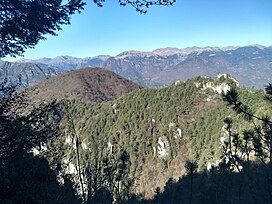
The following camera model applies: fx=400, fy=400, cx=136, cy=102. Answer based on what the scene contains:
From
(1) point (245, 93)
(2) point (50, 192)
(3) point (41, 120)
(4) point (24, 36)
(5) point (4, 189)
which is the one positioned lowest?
(1) point (245, 93)

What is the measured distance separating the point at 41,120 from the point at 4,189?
2.67m

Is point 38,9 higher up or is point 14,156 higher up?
point 38,9

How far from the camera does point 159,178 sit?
183 metres

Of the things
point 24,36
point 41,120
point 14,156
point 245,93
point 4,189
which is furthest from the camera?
point 245,93

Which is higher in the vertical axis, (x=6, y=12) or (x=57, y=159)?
(x=6, y=12)

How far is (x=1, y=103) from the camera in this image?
10.9m

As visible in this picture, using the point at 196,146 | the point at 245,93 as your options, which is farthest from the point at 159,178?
the point at 245,93

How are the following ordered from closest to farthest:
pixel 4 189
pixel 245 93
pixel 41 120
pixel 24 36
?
pixel 4 189 → pixel 41 120 → pixel 24 36 → pixel 245 93

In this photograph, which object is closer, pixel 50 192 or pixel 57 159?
pixel 50 192

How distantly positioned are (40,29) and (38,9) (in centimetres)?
78

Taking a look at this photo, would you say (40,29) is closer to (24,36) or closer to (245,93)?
(24,36)

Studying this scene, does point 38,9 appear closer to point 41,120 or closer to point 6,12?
point 6,12

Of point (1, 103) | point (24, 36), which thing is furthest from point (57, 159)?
point (24, 36)

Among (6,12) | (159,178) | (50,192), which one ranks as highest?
(6,12)
